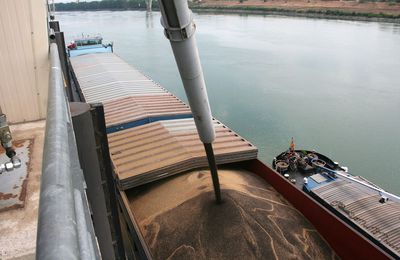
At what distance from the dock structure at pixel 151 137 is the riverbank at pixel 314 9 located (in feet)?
238

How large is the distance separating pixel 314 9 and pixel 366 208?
85.5 metres

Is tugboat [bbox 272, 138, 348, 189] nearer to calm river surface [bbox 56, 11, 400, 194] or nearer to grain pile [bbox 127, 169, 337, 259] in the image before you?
grain pile [bbox 127, 169, 337, 259]

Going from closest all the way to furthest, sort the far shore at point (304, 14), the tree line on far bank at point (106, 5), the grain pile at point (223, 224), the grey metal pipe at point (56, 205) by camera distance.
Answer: the grey metal pipe at point (56, 205)
the grain pile at point (223, 224)
the far shore at point (304, 14)
the tree line on far bank at point (106, 5)

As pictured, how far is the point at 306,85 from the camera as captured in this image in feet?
115

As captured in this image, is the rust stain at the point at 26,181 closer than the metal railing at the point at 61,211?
No

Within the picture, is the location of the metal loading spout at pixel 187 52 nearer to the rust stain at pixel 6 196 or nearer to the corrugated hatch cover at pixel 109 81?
the rust stain at pixel 6 196

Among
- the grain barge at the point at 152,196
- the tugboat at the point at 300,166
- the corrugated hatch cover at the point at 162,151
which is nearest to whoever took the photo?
the grain barge at the point at 152,196

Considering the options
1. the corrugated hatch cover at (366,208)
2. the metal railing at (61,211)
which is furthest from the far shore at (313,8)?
the metal railing at (61,211)

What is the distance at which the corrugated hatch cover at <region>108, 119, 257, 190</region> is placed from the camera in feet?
31.6

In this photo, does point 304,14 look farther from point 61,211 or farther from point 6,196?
point 61,211

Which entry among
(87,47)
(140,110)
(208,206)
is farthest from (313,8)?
(208,206)

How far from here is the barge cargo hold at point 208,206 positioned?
24.3ft

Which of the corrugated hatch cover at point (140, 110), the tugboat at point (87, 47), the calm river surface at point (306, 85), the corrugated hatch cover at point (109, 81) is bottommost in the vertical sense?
the calm river surface at point (306, 85)

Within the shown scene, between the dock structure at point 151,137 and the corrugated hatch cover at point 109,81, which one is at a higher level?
the corrugated hatch cover at point 109,81
